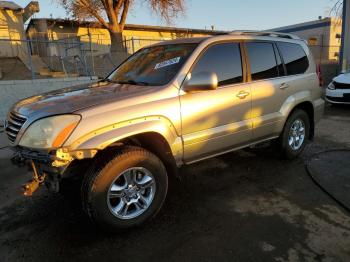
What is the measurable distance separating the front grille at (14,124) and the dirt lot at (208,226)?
3.24ft

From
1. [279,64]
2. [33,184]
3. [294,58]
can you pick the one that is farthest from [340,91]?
[33,184]

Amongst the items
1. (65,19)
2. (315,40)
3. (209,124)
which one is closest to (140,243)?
(209,124)

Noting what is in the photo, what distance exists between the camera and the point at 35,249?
2963mm

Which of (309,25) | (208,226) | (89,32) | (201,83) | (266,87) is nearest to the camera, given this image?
(208,226)

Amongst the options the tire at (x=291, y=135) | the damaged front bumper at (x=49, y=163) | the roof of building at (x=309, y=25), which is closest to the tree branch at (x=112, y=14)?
the tire at (x=291, y=135)

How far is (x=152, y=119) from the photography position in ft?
10.4

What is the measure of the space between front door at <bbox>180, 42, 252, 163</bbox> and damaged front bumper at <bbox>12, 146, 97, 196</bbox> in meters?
1.16

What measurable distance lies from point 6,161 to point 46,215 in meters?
2.54

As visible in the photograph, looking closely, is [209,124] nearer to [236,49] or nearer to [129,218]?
[236,49]

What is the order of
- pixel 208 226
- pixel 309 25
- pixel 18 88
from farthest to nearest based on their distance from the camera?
1. pixel 309 25
2. pixel 18 88
3. pixel 208 226

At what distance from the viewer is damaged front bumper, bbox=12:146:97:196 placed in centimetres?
273

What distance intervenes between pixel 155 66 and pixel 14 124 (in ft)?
5.46

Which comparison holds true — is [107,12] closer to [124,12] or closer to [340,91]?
[124,12]

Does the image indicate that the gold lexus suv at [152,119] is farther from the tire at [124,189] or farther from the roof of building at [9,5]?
the roof of building at [9,5]
